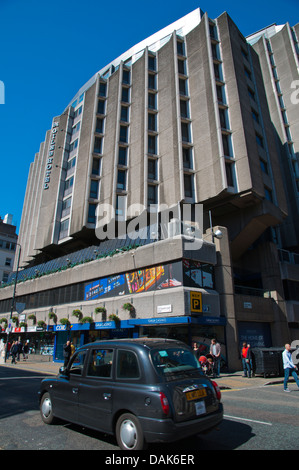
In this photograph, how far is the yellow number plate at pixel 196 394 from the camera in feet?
15.0

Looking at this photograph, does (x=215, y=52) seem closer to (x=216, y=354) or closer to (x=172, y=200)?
(x=172, y=200)

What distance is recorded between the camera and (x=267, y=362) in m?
15.4

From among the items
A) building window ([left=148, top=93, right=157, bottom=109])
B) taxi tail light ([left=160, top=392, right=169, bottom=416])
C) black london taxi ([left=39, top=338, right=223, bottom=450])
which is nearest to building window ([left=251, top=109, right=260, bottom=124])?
building window ([left=148, top=93, right=157, bottom=109])

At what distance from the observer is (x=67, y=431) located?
18.2ft

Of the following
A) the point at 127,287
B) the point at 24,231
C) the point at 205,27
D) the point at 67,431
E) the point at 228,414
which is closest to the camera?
the point at 67,431

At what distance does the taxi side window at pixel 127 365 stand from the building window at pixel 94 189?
30.9m

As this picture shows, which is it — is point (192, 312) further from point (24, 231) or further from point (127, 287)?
point (24, 231)

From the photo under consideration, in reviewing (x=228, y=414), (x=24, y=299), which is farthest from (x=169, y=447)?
(x=24, y=299)

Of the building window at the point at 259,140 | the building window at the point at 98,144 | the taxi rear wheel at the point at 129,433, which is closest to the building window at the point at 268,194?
the building window at the point at 259,140

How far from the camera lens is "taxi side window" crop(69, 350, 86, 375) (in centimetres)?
579

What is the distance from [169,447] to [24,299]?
35075mm

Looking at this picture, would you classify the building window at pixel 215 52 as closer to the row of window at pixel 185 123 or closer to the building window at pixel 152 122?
the row of window at pixel 185 123

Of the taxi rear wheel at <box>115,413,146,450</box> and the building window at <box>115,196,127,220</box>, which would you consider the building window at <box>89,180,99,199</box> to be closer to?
the building window at <box>115,196,127,220</box>

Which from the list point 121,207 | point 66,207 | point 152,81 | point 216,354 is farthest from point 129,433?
point 152,81
